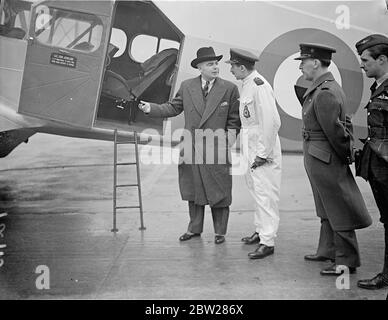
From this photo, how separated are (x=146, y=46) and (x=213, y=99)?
2.73ft

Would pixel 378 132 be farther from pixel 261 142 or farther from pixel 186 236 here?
pixel 186 236

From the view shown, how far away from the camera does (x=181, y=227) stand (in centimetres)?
380

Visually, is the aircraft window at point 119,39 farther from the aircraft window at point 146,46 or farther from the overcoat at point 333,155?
the overcoat at point 333,155

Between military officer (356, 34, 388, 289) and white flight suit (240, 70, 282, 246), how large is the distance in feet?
2.23

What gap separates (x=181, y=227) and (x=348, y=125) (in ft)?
5.24

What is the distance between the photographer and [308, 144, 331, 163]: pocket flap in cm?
281

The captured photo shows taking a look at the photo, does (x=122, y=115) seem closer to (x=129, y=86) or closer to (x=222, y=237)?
(x=129, y=86)

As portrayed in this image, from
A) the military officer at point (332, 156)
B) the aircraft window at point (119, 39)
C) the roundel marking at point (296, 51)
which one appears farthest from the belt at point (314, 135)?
the aircraft window at point (119, 39)

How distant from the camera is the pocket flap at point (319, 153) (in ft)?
9.23

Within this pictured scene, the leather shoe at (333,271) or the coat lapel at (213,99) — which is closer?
the leather shoe at (333,271)

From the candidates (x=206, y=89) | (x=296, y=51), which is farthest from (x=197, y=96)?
(x=296, y=51)

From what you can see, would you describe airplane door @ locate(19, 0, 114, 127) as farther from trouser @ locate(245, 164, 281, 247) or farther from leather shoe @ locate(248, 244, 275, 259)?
leather shoe @ locate(248, 244, 275, 259)

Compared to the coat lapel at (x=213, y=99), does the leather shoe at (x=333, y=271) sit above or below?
below
